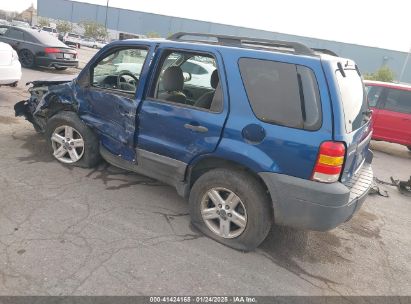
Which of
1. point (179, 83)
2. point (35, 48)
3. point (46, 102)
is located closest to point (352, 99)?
point (179, 83)

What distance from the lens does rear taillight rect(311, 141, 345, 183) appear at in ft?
8.74

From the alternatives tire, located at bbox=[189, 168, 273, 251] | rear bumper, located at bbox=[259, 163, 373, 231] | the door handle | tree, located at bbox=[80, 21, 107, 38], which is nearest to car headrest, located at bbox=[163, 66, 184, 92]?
the door handle

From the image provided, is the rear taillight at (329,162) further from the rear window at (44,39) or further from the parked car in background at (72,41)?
the parked car in background at (72,41)

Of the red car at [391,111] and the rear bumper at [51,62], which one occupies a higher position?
the red car at [391,111]

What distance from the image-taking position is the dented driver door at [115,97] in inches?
147

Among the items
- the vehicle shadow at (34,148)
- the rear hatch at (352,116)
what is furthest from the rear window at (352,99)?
the vehicle shadow at (34,148)

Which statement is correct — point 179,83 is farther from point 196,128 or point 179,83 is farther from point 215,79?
point 196,128

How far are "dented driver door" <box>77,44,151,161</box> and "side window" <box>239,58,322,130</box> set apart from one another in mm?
1259

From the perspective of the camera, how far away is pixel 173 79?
373 cm

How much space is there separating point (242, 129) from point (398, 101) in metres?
6.63

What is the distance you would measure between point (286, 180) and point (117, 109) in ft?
6.68

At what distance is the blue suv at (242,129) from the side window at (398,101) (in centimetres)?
494

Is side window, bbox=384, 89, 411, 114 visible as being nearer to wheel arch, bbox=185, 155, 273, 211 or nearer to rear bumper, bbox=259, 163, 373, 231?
rear bumper, bbox=259, 163, 373, 231

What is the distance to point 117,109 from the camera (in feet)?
12.6
